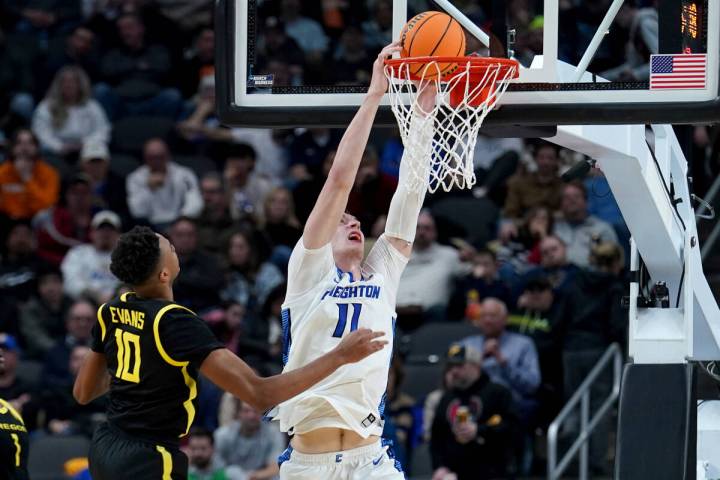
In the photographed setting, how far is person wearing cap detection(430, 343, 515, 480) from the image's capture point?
10539 millimetres

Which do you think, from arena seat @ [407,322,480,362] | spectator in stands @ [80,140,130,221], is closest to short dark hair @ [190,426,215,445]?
arena seat @ [407,322,480,362]

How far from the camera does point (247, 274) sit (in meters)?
12.7

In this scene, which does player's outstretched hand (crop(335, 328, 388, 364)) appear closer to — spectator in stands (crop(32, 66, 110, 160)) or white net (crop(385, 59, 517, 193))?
white net (crop(385, 59, 517, 193))

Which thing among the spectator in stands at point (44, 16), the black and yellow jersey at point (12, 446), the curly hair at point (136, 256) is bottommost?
the black and yellow jersey at point (12, 446)

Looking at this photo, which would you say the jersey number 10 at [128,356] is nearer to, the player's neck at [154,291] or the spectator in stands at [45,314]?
the player's neck at [154,291]

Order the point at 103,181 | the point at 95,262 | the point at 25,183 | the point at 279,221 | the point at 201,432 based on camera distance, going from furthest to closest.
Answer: the point at 103,181, the point at 25,183, the point at 279,221, the point at 95,262, the point at 201,432

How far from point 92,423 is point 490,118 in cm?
607

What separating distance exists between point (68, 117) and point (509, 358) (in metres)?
5.94

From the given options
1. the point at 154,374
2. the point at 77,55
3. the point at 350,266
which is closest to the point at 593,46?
the point at 350,266

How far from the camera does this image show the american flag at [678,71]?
641 cm

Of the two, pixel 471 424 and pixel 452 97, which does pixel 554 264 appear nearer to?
pixel 471 424

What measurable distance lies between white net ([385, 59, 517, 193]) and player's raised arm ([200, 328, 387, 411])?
113cm

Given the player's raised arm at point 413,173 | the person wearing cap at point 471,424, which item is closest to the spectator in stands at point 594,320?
the person wearing cap at point 471,424

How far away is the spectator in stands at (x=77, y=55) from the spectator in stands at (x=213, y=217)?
2966mm
